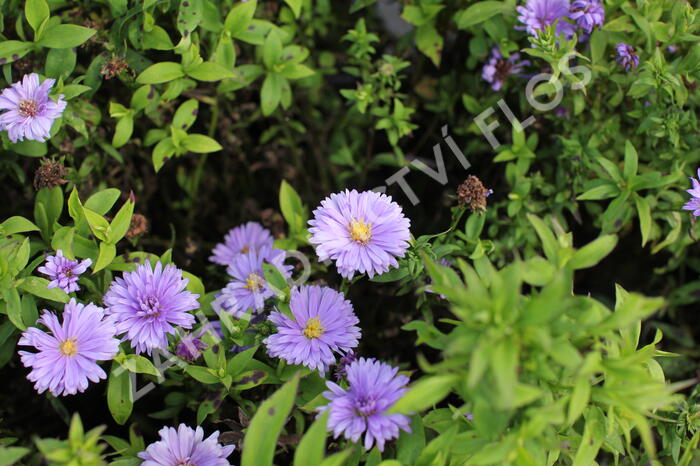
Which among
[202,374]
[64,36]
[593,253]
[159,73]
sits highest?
[64,36]

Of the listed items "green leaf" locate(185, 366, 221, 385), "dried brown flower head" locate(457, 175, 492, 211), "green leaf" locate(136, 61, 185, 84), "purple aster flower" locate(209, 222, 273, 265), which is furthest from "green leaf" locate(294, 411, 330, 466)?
"green leaf" locate(136, 61, 185, 84)

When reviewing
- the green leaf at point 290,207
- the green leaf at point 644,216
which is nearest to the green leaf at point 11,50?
→ the green leaf at point 290,207

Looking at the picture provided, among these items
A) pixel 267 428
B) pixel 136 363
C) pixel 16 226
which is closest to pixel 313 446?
pixel 267 428

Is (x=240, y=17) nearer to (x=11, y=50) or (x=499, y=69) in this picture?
(x=11, y=50)

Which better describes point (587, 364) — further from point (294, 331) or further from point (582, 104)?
point (582, 104)

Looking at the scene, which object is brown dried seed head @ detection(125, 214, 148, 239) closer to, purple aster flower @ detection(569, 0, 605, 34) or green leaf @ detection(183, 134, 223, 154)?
green leaf @ detection(183, 134, 223, 154)

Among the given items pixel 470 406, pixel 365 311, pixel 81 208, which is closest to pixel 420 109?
pixel 365 311

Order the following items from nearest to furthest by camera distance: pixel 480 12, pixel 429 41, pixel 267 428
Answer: pixel 267 428
pixel 480 12
pixel 429 41
